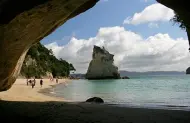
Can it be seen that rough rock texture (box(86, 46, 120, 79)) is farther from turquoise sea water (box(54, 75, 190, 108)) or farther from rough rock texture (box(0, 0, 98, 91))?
rough rock texture (box(0, 0, 98, 91))

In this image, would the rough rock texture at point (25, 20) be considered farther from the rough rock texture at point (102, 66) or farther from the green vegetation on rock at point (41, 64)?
the rough rock texture at point (102, 66)

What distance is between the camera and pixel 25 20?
12375 mm

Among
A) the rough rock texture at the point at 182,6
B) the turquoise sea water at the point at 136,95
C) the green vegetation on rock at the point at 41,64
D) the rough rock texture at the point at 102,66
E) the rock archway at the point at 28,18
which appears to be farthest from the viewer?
the rough rock texture at the point at 102,66

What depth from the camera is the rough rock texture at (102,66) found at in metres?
152

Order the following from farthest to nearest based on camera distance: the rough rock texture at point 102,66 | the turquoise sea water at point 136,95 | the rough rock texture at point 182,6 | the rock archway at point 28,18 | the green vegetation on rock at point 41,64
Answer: the rough rock texture at point 102,66
the green vegetation on rock at point 41,64
the turquoise sea water at point 136,95
the rock archway at point 28,18
the rough rock texture at point 182,6

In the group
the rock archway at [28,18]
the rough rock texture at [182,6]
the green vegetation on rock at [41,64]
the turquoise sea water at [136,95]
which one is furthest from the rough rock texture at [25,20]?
the green vegetation on rock at [41,64]

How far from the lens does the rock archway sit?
1113 centimetres

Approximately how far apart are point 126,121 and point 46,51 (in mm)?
113744

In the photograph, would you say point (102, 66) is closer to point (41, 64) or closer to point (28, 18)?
point (41, 64)

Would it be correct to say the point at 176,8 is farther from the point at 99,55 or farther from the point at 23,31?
the point at 99,55

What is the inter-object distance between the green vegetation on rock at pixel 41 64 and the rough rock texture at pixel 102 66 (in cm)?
1376

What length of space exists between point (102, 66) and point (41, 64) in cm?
4801

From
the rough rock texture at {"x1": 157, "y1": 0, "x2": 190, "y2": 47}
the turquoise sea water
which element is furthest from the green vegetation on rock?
the rough rock texture at {"x1": 157, "y1": 0, "x2": 190, "y2": 47}

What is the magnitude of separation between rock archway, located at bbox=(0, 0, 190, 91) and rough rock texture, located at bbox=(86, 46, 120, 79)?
13452 centimetres
